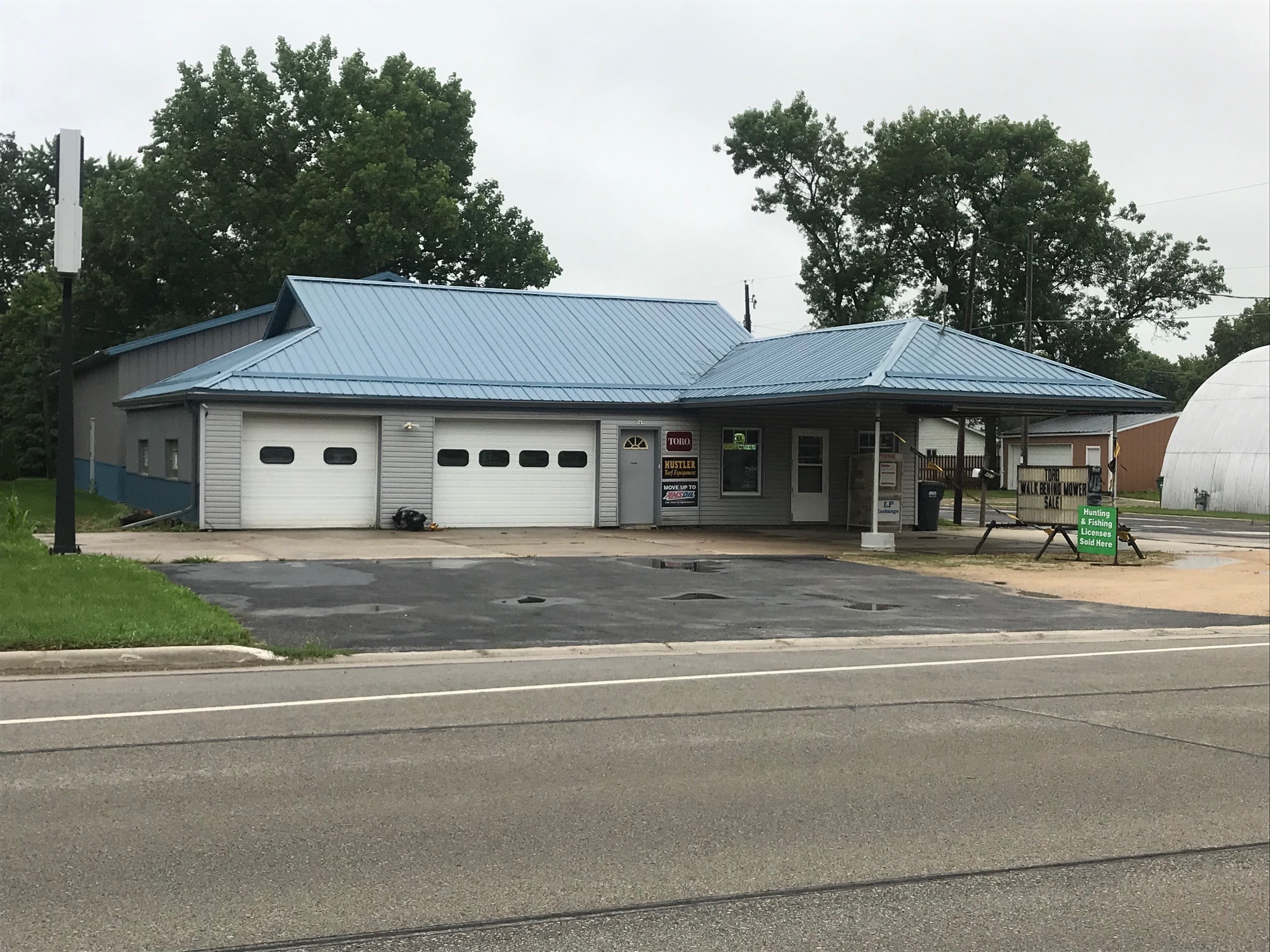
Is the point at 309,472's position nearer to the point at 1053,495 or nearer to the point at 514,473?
the point at 514,473

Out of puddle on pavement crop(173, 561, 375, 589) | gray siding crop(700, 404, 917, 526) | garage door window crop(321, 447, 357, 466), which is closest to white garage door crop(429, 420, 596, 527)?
garage door window crop(321, 447, 357, 466)

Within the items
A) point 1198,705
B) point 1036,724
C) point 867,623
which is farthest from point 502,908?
point 867,623

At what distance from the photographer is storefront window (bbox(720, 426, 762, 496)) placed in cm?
2934

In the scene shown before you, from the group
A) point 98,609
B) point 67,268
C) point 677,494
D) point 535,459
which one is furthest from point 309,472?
point 98,609

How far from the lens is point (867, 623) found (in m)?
14.5

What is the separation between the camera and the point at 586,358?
30094mm

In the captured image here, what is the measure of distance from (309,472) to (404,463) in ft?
6.21

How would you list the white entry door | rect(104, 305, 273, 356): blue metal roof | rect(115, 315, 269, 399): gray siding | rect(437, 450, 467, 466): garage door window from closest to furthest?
rect(437, 450, 467, 466): garage door window
the white entry door
rect(104, 305, 273, 356): blue metal roof
rect(115, 315, 269, 399): gray siding

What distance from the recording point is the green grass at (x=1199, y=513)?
146 ft

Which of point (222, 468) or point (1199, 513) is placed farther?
point (1199, 513)

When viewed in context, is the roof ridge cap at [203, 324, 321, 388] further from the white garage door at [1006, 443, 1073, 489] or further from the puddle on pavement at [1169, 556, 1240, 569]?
the white garage door at [1006, 443, 1073, 489]

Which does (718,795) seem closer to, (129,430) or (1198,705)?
(1198,705)

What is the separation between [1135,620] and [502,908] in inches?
480

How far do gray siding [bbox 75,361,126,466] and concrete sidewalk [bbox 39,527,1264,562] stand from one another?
14.2m
